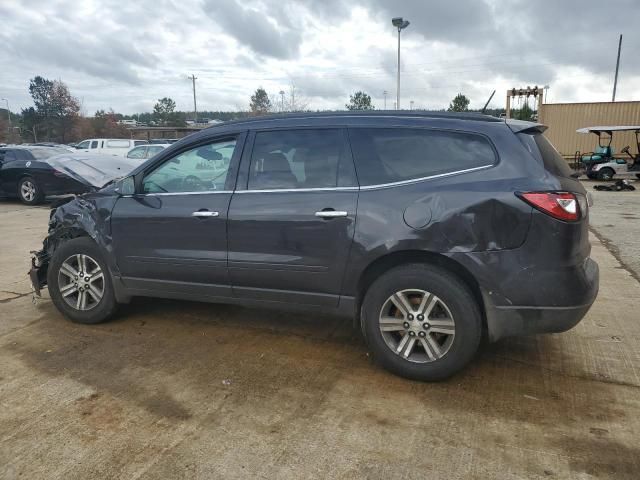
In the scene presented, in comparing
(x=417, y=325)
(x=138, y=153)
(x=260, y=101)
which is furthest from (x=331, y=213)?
(x=260, y=101)

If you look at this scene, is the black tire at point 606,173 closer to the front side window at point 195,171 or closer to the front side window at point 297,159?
the front side window at point 297,159

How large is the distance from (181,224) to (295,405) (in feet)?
5.61

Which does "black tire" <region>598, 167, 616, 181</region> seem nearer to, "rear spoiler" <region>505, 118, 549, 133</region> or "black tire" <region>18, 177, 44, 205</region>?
"rear spoiler" <region>505, 118, 549, 133</region>

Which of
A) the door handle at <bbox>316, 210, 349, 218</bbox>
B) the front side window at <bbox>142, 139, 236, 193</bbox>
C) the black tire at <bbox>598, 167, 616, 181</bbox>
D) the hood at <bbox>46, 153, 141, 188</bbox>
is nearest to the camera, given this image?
the door handle at <bbox>316, 210, 349, 218</bbox>

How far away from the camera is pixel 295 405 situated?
3.18m

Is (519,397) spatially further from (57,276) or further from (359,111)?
(57,276)

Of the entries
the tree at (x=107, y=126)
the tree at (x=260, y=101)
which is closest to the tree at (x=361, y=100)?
the tree at (x=260, y=101)

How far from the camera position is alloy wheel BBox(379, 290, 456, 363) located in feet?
10.9

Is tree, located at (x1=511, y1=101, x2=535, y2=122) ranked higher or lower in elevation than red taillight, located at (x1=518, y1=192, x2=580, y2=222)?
higher

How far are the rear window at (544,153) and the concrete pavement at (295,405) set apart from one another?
4.58 feet

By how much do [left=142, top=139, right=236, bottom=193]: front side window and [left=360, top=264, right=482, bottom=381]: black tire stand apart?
1.49 metres

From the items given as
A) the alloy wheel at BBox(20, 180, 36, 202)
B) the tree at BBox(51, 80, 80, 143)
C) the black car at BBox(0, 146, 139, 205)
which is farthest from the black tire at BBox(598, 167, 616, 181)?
the tree at BBox(51, 80, 80, 143)

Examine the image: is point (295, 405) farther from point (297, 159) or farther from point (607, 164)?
point (607, 164)

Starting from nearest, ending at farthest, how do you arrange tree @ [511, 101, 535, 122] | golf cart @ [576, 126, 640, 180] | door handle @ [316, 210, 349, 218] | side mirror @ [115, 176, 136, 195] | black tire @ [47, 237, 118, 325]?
door handle @ [316, 210, 349, 218] → side mirror @ [115, 176, 136, 195] → black tire @ [47, 237, 118, 325] → golf cart @ [576, 126, 640, 180] → tree @ [511, 101, 535, 122]
